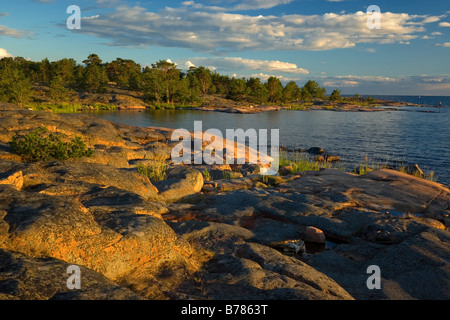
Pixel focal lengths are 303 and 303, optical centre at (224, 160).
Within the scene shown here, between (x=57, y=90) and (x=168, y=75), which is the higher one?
(x=168, y=75)

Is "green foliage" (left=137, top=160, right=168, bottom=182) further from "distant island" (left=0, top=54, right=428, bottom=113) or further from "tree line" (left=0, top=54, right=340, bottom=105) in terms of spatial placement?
"tree line" (left=0, top=54, right=340, bottom=105)

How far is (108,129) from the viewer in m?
26.0

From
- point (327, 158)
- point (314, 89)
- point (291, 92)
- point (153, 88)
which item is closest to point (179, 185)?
point (327, 158)

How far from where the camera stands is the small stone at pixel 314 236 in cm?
887

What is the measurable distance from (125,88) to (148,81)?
24.4 m

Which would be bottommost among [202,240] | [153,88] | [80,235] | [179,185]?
[202,240]

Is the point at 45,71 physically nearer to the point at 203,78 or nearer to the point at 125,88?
the point at 125,88

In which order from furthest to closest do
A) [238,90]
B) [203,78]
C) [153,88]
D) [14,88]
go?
[203,78], [238,90], [153,88], [14,88]

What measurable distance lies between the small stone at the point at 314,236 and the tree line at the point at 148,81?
8552 centimetres

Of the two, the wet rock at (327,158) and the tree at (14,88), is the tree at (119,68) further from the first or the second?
the wet rock at (327,158)

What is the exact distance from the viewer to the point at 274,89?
153 meters

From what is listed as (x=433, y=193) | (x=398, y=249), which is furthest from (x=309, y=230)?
(x=433, y=193)
